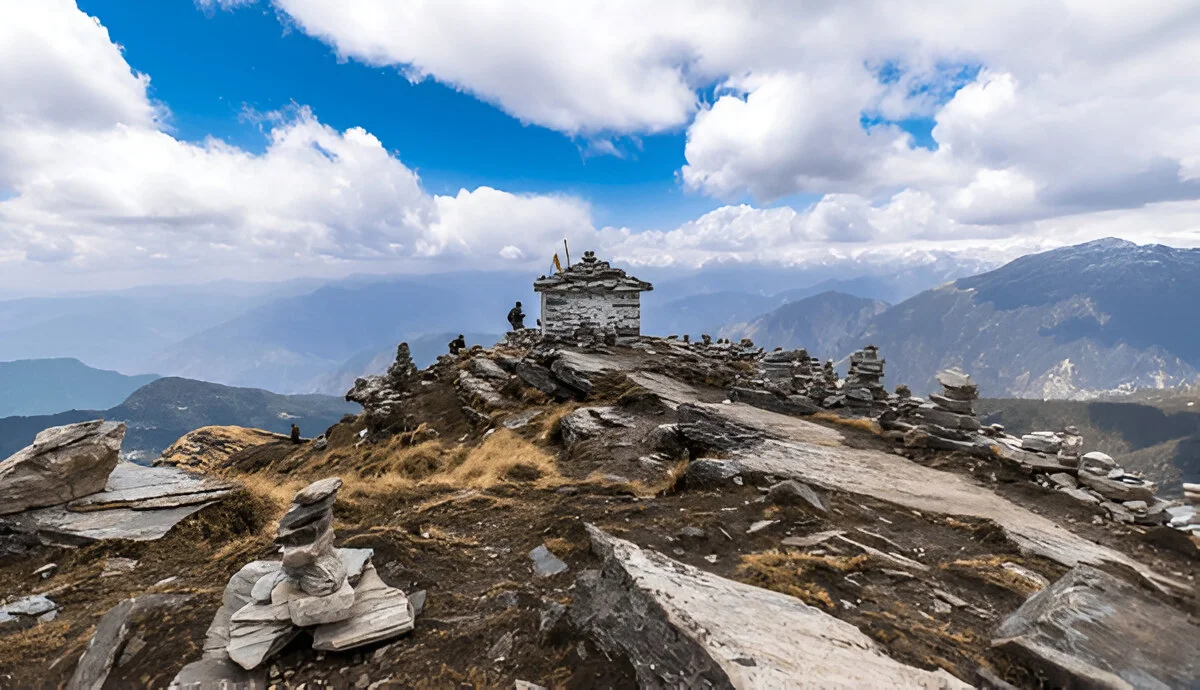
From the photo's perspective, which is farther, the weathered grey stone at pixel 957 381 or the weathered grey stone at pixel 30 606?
the weathered grey stone at pixel 957 381

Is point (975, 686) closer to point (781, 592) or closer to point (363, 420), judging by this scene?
point (781, 592)

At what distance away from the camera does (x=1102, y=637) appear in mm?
5793

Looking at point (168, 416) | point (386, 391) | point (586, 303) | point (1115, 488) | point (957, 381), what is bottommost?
point (168, 416)

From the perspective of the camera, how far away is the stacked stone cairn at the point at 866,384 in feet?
62.6

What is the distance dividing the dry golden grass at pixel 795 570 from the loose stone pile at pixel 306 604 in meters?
5.22

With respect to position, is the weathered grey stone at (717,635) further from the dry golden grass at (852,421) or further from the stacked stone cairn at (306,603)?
the dry golden grass at (852,421)

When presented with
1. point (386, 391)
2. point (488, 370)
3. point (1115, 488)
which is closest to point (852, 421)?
point (1115, 488)

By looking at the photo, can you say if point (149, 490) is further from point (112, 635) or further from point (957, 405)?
point (957, 405)

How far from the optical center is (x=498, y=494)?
1341 centimetres

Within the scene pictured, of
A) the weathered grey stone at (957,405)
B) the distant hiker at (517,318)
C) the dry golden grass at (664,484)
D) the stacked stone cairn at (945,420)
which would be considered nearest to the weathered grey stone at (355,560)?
the dry golden grass at (664,484)

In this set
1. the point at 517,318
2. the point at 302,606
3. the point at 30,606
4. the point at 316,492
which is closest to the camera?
the point at 302,606

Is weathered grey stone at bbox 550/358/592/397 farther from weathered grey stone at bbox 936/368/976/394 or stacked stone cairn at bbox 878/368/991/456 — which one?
weathered grey stone at bbox 936/368/976/394

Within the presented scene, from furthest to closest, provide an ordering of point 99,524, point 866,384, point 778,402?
point 866,384
point 778,402
point 99,524

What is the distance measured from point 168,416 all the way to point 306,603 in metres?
219
